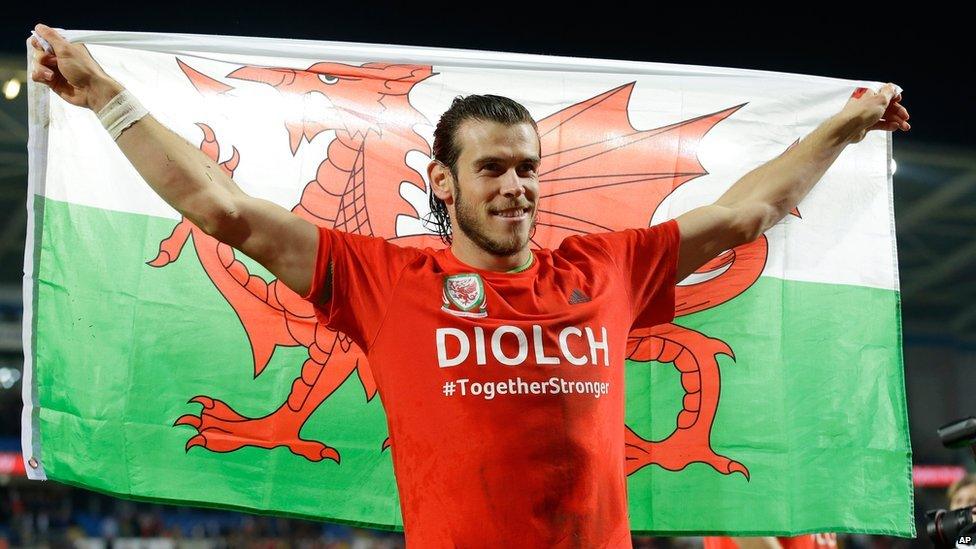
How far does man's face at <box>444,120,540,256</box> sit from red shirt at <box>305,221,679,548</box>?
0.11 meters

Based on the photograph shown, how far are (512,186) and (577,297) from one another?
34cm

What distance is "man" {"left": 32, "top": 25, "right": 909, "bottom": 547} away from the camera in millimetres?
2357

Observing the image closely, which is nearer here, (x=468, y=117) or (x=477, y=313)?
(x=477, y=313)

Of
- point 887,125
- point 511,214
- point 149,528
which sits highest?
point 887,125

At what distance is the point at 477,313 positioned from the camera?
252cm

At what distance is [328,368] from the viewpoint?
3303mm

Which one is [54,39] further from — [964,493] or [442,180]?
[964,493]

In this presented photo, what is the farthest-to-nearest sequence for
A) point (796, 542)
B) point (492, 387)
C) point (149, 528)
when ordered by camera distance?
1. point (149, 528)
2. point (796, 542)
3. point (492, 387)

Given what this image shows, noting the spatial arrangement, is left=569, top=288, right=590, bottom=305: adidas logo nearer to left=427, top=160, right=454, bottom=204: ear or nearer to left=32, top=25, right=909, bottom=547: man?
left=32, top=25, right=909, bottom=547: man

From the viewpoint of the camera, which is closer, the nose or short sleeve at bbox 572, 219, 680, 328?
Answer: the nose

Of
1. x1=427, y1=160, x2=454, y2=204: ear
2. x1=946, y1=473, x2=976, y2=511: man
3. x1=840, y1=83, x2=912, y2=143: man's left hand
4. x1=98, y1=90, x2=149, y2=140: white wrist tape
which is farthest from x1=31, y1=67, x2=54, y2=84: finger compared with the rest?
x1=946, y1=473, x2=976, y2=511: man

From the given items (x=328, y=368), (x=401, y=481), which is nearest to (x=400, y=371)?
(x=401, y=481)

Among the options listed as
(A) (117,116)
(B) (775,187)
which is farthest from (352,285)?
(B) (775,187)

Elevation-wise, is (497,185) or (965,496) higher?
(497,185)
